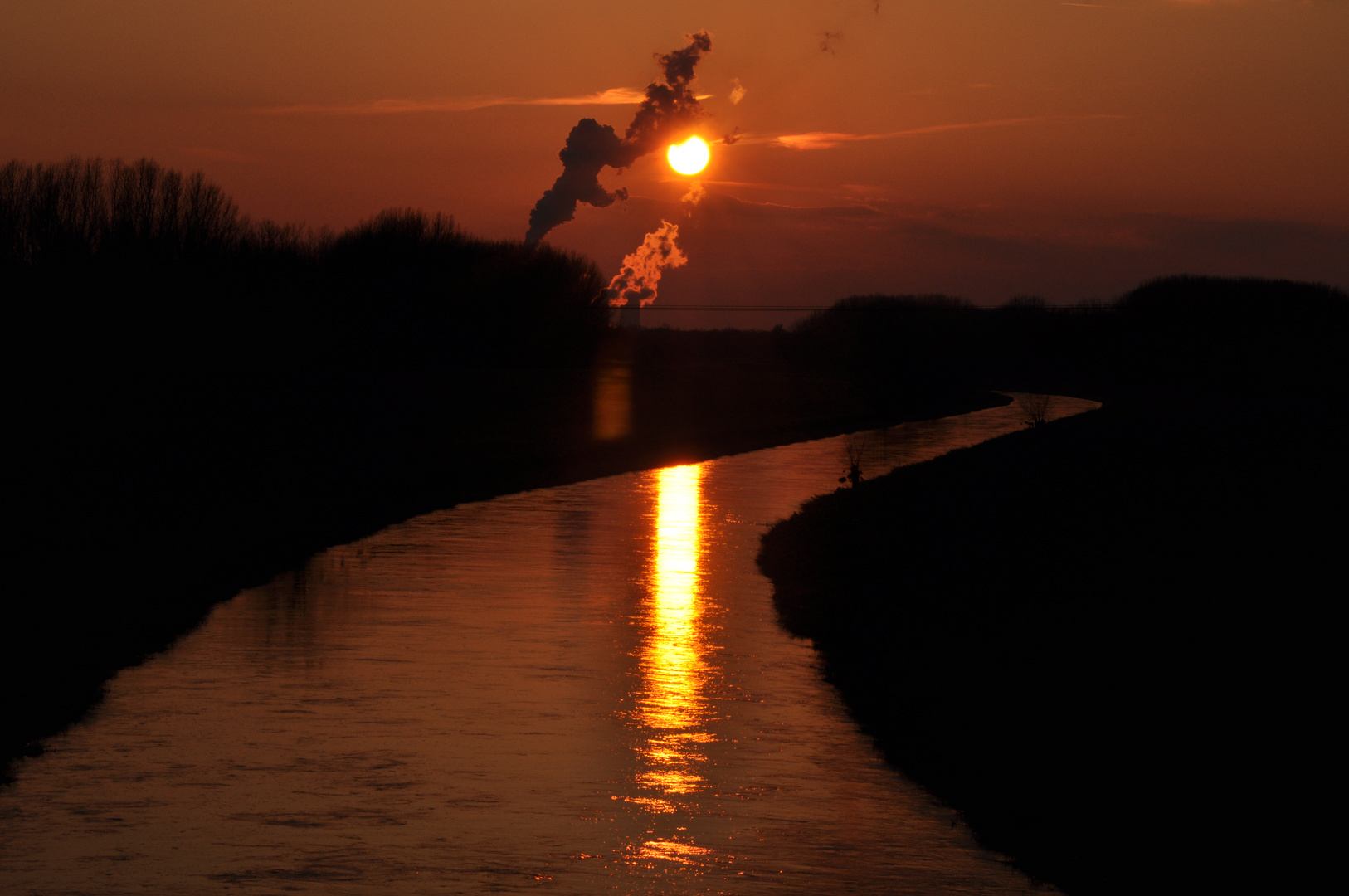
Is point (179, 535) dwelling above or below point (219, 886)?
above

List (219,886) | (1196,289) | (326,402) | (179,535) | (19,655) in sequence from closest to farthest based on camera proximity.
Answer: (219,886) < (19,655) < (179,535) < (326,402) < (1196,289)

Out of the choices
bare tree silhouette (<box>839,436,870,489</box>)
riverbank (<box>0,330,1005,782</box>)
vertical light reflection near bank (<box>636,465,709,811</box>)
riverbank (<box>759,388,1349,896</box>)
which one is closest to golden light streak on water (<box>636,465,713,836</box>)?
vertical light reflection near bank (<box>636,465,709,811</box>)

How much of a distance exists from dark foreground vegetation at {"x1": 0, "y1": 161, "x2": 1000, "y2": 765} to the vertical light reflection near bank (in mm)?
4186

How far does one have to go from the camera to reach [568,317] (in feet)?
271

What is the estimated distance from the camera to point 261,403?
168 feet

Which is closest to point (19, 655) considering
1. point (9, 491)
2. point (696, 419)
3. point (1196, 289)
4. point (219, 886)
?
point (219, 886)

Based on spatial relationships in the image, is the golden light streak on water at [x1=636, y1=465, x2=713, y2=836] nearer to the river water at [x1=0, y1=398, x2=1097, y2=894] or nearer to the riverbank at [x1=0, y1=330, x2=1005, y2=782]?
the river water at [x1=0, y1=398, x2=1097, y2=894]

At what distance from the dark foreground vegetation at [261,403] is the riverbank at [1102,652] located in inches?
248

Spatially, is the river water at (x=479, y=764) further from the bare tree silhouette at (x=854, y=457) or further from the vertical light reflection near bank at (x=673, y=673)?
the bare tree silhouette at (x=854, y=457)

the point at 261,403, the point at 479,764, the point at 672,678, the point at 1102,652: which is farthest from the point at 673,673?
the point at 261,403

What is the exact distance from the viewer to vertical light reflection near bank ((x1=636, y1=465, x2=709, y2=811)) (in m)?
8.96

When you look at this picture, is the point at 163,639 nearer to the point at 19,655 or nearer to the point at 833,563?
the point at 19,655

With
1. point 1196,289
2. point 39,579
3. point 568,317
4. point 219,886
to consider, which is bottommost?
point 219,886

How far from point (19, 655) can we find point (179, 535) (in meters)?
8.46
